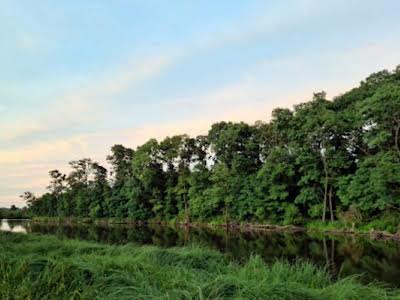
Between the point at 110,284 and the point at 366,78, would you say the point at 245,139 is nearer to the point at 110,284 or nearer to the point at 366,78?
the point at 366,78

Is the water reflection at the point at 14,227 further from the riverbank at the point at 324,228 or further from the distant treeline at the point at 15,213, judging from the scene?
the distant treeline at the point at 15,213

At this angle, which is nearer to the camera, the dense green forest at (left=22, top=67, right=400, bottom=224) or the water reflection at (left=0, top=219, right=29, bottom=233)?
the dense green forest at (left=22, top=67, right=400, bottom=224)

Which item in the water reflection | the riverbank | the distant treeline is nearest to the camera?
the riverbank

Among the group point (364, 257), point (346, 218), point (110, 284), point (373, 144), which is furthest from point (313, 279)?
point (346, 218)

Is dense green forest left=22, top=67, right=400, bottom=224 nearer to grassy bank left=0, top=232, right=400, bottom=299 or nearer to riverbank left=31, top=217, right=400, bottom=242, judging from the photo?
riverbank left=31, top=217, right=400, bottom=242

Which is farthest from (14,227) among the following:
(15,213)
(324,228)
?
(15,213)

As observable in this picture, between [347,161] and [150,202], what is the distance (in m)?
31.8

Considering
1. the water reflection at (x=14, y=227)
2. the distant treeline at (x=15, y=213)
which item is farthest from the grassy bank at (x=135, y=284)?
the distant treeline at (x=15, y=213)

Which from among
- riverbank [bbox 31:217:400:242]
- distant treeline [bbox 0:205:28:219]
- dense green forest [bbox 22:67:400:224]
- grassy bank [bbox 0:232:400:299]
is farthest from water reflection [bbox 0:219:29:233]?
distant treeline [bbox 0:205:28:219]

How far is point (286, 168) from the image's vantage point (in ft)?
120

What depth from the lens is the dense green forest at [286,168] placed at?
90.9 feet

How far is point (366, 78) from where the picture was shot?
31453 millimetres

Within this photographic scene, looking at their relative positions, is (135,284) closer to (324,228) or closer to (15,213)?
(324,228)

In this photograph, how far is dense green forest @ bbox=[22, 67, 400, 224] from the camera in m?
27.7
